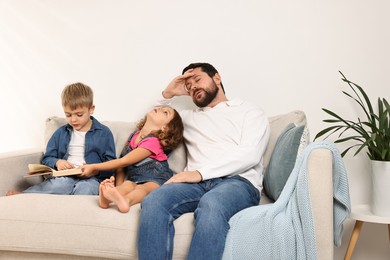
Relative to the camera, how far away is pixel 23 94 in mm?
3572

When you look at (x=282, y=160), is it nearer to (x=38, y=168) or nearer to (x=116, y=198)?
(x=116, y=198)

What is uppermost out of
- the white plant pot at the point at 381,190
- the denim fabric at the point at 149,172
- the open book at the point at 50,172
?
the open book at the point at 50,172

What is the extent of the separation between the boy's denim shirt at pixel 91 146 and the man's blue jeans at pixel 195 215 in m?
0.63

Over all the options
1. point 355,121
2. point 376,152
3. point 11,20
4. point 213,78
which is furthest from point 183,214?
point 11,20

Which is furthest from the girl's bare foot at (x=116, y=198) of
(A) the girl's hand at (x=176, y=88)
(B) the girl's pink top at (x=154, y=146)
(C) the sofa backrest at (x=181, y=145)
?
(A) the girl's hand at (x=176, y=88)

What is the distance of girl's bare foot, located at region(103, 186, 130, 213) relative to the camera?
2.15 meters

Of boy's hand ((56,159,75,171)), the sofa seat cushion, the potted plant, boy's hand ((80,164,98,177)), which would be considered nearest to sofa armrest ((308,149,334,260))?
the sofa seat cushion

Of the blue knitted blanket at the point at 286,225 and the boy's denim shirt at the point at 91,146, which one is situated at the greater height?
the boy's denim shirt at the point at 91,146

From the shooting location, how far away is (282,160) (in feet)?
7.92

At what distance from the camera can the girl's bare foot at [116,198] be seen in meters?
2.15

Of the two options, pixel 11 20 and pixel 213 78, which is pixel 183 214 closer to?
pixel 213 78

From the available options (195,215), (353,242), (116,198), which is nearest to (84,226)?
(116,198)

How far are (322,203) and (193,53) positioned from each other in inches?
59.3

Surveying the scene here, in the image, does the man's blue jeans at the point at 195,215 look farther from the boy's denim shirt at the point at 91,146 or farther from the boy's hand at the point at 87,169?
the boy's denim shirt at the point at 91,146
